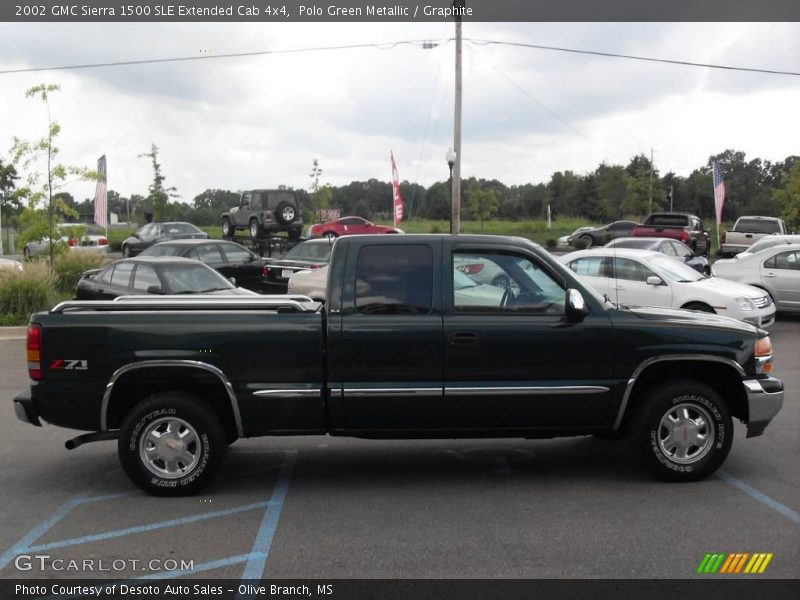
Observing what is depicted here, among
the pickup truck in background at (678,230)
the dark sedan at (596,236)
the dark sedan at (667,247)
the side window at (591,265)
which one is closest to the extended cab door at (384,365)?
the side window at (591,265)

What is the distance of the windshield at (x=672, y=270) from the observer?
534 inches

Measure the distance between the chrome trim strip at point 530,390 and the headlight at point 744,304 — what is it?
785 centimetres

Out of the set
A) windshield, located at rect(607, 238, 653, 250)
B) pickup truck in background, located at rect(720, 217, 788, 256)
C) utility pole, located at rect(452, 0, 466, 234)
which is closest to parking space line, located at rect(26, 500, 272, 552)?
windshield, located at rect(607, 238, 653, 250)

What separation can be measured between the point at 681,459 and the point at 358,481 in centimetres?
248

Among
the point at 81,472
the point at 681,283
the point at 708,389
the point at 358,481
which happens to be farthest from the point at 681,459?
the point at 681,283

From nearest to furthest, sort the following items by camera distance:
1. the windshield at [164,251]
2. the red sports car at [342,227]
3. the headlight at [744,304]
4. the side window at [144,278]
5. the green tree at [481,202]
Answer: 1. the headlight at [744,304]
2. the side window at [144,278]
3. the windshield at [164,251]
4. the red sports car at [342,227]
5. the green tree at [481,202]

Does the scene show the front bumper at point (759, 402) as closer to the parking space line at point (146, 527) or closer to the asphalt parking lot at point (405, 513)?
the asphalt parking lot at point (405, 513)

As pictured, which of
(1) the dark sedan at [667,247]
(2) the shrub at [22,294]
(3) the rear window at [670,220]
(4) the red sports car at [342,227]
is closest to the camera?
(2) the shrub at [22,294]

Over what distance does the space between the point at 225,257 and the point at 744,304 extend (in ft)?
37.5

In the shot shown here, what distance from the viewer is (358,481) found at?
6293 millimetres

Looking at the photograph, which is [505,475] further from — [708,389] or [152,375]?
[152,375]

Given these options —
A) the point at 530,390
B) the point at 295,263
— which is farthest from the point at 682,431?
the point at 295,263

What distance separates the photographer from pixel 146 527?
5.29 metres

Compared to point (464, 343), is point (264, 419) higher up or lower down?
lower down
